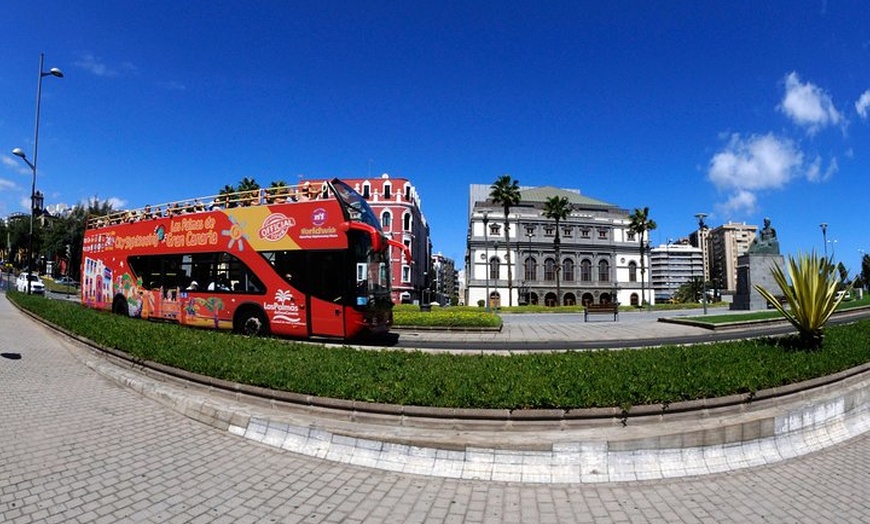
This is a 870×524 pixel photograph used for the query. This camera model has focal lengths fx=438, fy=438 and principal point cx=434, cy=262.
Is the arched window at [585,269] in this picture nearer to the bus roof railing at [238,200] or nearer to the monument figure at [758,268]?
the monument figure at [758,268]

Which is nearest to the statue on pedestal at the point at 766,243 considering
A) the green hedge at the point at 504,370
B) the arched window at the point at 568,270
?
the green hedge at the point at 504,370

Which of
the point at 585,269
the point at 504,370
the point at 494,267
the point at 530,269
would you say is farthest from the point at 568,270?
the point at 504,370

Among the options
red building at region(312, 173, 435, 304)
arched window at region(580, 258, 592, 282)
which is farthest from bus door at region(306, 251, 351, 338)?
arched window at region(580, 258, 592, 282)

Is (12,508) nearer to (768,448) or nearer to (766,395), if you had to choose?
(768,448)

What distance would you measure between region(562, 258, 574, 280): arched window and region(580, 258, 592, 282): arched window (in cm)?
177

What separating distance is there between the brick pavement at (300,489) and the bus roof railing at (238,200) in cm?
855

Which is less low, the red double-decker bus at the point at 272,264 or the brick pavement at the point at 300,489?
the red double-decker bus at the point at 272,264

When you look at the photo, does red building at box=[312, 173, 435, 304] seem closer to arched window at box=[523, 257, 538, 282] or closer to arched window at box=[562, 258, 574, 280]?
arched window at box=[523, 257, 538, 282]

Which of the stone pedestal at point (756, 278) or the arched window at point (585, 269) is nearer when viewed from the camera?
the stone pedestal at point (756, 278)

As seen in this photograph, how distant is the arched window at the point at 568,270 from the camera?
73938 mm

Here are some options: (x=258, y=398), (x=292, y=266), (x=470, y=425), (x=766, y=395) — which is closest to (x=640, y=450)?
(x=470, y=425)

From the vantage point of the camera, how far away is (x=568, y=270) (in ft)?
243

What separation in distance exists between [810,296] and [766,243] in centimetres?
2992

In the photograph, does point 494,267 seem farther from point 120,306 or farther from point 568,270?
point 120,306
